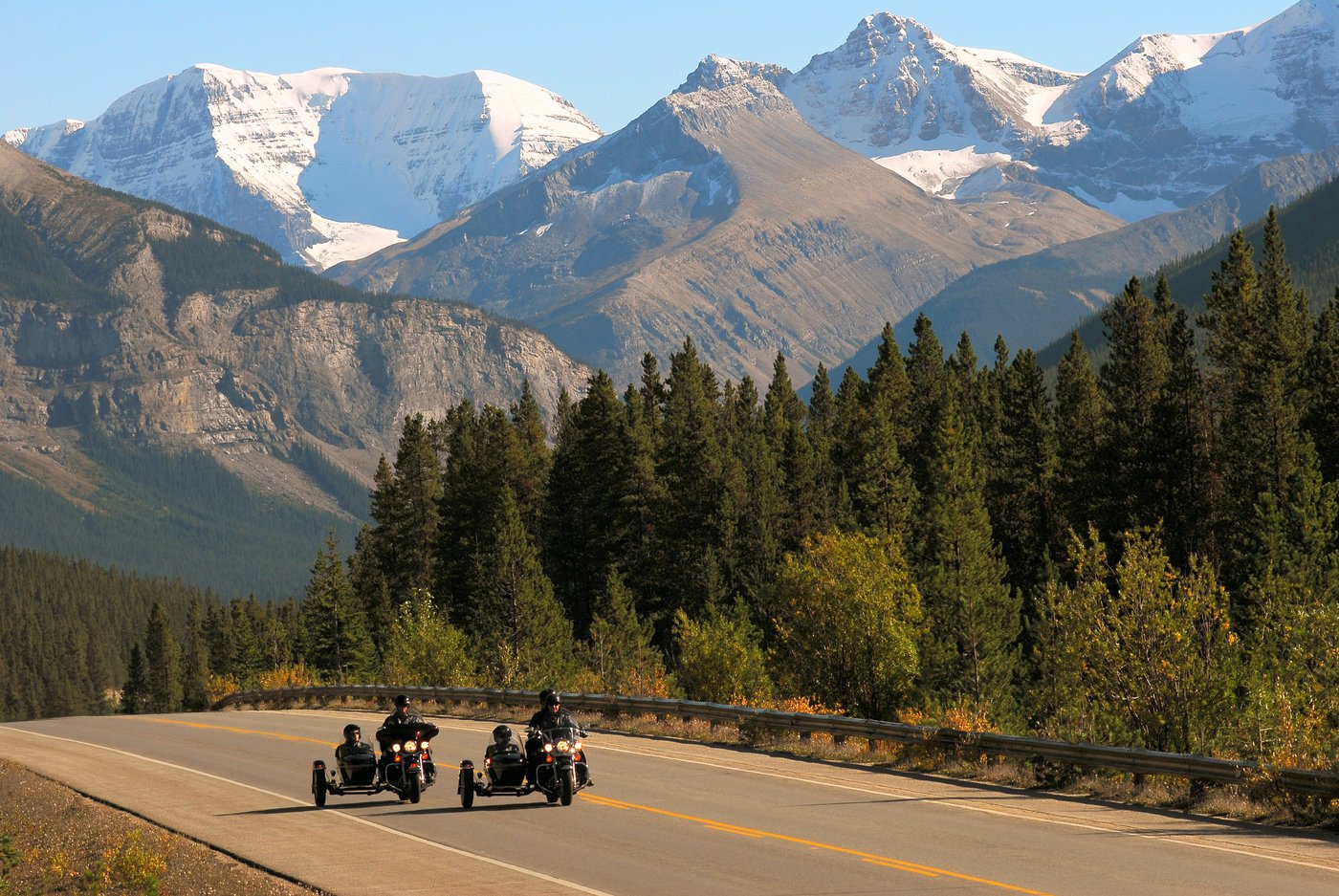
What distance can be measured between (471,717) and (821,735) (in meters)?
15.4

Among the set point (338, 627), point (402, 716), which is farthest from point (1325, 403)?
point (402, 716)

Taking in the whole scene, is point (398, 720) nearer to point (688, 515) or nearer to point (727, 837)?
point (727, 837)

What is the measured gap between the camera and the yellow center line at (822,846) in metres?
18.5

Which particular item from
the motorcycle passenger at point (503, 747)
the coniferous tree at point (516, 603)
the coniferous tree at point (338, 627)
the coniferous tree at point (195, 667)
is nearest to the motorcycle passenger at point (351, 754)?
the motorcycle passenger at point (503, 747)

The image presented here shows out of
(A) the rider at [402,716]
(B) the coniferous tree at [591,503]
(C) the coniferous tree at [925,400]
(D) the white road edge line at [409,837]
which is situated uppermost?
(C) the coniferous tree at [925,400]

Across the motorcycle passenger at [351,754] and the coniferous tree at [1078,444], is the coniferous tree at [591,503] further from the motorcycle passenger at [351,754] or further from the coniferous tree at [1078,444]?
the motorcycle passenger at [351,754]

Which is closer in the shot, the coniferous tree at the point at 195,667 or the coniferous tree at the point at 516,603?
the coniferous tree at the point at 516,603

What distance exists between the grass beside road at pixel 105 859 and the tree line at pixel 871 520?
23248mm

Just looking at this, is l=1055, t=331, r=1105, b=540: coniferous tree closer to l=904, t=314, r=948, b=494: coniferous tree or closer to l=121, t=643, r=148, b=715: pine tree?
l=904, t=314, r=948, b=494: coniferous tree

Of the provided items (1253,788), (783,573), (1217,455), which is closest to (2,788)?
(1253,788)

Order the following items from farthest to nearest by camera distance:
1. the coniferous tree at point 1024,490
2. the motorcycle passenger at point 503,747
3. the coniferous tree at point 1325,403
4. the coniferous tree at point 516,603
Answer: the coniferous tree at point 1024,490 → the coniferous tree at point 516,603 → the coniferous tree at point 1325,403 → the motorcycle passenger at point 503,747

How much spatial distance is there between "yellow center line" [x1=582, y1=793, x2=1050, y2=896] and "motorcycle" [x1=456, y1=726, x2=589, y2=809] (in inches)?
28.8

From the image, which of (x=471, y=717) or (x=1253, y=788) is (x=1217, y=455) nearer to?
(x=471, y=717)

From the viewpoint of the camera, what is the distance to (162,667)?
16988 cm
